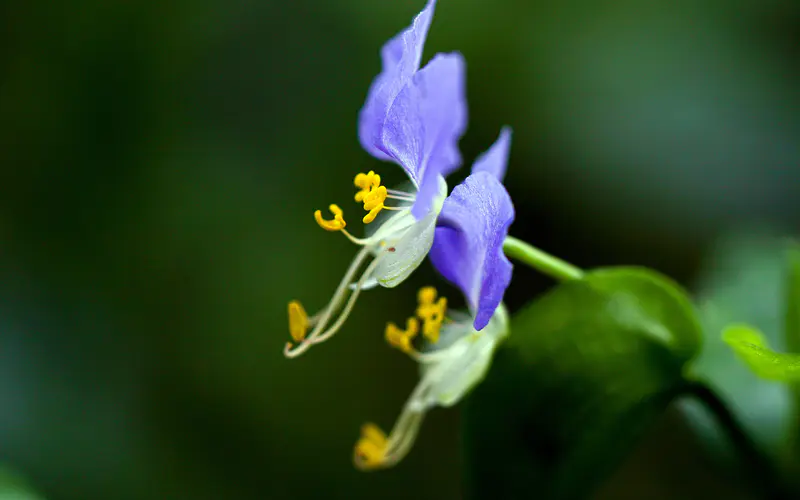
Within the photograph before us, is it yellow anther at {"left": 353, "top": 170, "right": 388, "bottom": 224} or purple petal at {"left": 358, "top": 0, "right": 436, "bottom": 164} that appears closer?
purple petal at {"left": 358, "top": 0, "right": 436, "bottom": 164}

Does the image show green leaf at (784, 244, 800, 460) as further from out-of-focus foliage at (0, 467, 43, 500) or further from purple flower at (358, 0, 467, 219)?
out-of-focus foliage at (0, 467, 43, 500)

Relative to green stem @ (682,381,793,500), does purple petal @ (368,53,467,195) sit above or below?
above

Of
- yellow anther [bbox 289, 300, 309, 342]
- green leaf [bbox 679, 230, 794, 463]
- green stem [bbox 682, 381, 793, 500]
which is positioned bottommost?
green leaf [bbox 679, 230, 794, 463]

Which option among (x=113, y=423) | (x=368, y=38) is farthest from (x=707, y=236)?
(x=113, y=423)

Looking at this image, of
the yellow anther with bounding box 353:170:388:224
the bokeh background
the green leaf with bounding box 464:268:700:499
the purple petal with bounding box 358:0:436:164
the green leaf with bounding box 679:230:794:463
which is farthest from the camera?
the bokeh background

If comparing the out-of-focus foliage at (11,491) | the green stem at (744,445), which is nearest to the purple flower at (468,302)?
the green stem at (744,445)

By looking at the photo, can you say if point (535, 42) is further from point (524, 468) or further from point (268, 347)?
point (524, 468)

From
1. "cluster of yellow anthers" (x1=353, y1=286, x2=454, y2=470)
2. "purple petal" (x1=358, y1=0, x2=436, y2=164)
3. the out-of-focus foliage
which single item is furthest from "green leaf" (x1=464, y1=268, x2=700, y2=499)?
the out-of-focus foliage

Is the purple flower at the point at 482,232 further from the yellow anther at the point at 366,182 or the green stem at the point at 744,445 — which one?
the green stem at the point at 744,445
